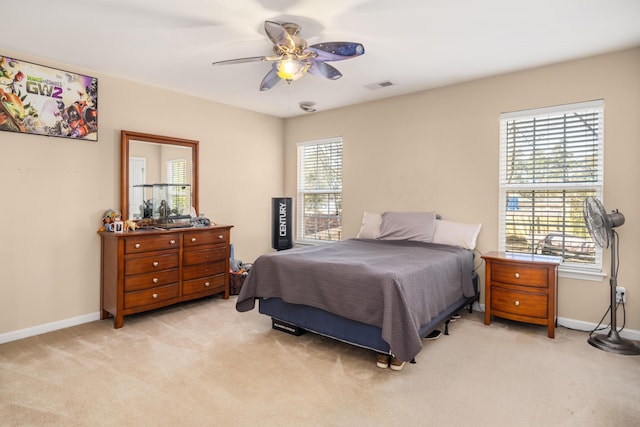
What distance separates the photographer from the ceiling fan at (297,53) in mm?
2439

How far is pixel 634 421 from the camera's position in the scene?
1943mm

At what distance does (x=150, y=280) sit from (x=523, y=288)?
3.62 m

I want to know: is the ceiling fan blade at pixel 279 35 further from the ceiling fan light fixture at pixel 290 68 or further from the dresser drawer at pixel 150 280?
the dresser drawer at pixel 150 280

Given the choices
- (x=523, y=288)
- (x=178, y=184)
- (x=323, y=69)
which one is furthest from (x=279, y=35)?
(x=523, y=288)

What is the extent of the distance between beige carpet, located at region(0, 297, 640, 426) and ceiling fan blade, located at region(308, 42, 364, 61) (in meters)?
2.27

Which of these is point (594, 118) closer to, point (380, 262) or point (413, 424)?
point (380, 262)

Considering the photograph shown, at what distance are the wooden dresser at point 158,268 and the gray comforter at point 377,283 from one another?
0.98 meters

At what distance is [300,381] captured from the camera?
2387 mm

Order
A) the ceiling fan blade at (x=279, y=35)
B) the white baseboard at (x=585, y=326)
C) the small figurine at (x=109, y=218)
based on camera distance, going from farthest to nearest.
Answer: the small figurine at (x=109, y=218) < the white baseboard at (x=585, y=326) < the ceiling fan blade at (x=279, y=35)

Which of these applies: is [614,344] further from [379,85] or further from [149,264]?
[149,264]

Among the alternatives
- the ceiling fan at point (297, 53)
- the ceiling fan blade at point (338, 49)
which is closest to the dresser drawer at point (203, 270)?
the ceiling fan at point (297, 53)

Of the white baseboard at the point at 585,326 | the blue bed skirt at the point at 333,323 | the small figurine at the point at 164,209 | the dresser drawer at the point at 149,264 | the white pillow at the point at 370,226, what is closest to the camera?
the blue bed skirt at the point at 333,323

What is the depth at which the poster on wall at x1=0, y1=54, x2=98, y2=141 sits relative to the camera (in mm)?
3109

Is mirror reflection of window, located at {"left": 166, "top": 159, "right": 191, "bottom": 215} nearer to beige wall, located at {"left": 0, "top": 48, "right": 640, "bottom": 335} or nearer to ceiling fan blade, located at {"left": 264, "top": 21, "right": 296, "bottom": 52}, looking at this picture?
beige wall, located at {"left": 0, "top": 48, "right": 640, "bottom": 335}
